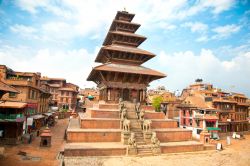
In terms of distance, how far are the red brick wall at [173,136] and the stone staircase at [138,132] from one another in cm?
227

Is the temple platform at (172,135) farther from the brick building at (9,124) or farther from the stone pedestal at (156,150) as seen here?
the brick building at (9,124)

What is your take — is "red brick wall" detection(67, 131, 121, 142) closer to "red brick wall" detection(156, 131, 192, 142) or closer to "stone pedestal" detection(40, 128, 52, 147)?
"red brick wall" detection(156, 131, 192, 142)

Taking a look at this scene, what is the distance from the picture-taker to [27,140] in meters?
26.4

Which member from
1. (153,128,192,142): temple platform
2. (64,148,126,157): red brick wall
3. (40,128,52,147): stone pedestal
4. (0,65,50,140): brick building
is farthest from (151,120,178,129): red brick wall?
(0,65,50,140): brick building

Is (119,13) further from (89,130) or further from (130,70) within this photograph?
(89,130)

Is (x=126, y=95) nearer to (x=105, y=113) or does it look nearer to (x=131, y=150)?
(x=105, y=113)

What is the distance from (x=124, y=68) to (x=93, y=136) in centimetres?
954

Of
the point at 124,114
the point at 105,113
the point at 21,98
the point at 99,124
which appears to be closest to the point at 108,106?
the point at 105,113

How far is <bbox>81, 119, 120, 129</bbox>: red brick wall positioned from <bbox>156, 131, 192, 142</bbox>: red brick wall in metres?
4.63

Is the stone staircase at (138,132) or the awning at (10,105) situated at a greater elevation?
the awning at (10,105)

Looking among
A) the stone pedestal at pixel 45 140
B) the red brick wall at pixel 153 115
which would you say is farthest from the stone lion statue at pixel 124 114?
the stone pedestal at pixel 45 140

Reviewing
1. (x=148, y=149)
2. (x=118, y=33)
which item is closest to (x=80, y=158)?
(x=148, y=149)

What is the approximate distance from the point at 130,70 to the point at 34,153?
13876 mm

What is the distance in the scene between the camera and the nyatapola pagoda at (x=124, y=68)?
25703 millimetres
